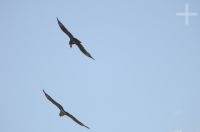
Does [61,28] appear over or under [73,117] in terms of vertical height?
over

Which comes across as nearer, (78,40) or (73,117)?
(78,40)

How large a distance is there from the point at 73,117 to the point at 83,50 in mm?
6033

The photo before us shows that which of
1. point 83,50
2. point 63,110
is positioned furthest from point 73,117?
point 83,50

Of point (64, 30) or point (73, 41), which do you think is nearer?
point (64, 30)

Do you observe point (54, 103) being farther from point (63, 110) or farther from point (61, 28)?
point (61, 28)

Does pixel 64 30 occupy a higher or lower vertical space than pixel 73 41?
higher

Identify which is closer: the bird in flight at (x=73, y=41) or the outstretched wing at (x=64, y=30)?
the outstretched wing at (x=64, y=30)

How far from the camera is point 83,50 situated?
33.1 metres

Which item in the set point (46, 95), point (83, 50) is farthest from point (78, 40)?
point (46, 95)

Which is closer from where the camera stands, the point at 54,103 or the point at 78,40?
the point at 78,40

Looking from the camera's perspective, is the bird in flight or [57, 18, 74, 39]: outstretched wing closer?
[57, 18, 74, 39]: outstretched wing

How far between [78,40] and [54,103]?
5.99 meters

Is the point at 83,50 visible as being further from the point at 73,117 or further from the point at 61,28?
the point at 73,117

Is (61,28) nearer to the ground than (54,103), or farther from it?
farther from it
